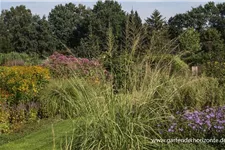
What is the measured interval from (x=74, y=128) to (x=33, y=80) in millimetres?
4212

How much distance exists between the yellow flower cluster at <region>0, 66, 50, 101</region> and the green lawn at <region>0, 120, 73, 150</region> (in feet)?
5.08

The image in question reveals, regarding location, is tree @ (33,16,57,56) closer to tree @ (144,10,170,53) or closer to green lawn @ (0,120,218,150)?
tree @ (144,10,170,53)

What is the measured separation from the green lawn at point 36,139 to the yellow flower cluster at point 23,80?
155 cm

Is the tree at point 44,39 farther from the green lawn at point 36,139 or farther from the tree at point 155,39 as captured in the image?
the green lawn at point 36,139

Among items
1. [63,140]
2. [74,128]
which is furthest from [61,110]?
[74,128]

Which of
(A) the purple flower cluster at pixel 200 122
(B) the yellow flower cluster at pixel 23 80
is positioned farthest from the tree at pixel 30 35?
(A) the purple flower cluster at pixel 200 122

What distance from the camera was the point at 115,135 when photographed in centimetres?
401

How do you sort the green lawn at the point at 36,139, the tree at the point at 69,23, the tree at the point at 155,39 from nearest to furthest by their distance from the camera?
the green lawn at the point at 36,139 < the tree at the point at 155,39 < the tree at the point at 69,23

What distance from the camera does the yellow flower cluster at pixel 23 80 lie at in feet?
25.8

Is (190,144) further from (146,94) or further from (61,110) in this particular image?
(61,110)

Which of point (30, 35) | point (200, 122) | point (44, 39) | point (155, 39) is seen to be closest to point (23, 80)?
point (155, 39)

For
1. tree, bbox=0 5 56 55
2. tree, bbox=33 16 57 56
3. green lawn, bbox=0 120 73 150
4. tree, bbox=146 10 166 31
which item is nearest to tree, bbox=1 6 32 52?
tree, bbox=0 5 56 55

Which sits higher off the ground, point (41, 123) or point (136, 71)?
point (136, 71)

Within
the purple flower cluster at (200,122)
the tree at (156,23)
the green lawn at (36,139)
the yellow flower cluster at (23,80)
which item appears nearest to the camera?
the purple flower cluster at (200,122)
